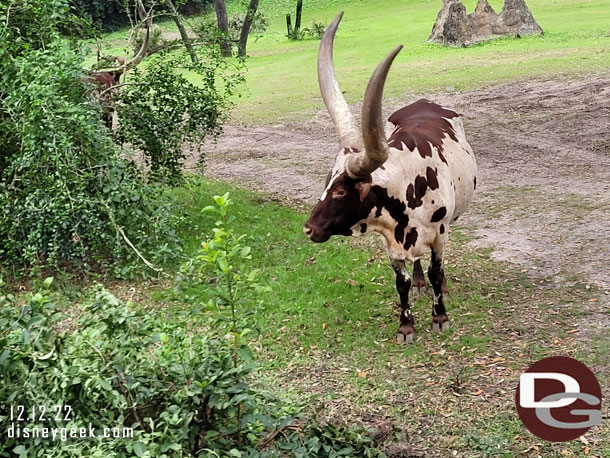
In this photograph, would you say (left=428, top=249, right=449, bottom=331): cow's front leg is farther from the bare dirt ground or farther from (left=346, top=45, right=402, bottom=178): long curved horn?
(left=346, top=45, right=402, bottom=178): long curved horn

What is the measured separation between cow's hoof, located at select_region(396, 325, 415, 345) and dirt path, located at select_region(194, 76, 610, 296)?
5.70 ft

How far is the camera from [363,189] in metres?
5.58

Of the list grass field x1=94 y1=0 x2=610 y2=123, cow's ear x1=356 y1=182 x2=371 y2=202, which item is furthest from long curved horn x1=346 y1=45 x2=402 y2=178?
grass field x1=94 y1=0 x2=610 y2=123

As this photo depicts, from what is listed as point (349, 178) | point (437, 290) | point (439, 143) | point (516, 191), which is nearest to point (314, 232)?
point (349, 178)

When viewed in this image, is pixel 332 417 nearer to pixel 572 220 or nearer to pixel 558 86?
pixel 572 220

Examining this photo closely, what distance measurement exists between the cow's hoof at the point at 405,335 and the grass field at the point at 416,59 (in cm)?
962

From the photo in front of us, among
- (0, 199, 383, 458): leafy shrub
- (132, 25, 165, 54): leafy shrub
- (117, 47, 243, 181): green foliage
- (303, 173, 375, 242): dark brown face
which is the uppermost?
(132, 25, 165, 54): leafy shrub

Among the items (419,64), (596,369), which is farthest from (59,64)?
(419,64)

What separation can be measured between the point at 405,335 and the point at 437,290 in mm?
464

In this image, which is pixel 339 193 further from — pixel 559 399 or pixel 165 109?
pixel 165 109

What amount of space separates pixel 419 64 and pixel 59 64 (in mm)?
13894

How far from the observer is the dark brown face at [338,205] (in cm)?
555

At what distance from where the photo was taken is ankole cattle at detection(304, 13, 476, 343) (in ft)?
18.1

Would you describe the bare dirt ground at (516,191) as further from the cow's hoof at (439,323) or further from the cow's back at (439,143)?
the cow's back at (439,143)
